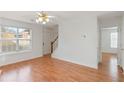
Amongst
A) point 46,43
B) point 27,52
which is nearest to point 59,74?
point 27,52

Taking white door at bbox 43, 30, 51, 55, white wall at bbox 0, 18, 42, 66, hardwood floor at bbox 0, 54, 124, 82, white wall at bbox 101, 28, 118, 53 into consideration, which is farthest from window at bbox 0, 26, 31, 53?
white wall at bbox 101, 28, 118, 53

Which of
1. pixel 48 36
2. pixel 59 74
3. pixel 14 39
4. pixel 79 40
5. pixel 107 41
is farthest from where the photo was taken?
pixel 107 41

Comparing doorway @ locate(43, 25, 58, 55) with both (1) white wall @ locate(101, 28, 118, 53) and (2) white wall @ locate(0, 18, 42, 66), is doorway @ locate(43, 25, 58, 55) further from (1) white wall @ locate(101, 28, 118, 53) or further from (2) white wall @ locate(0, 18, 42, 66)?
(1) white wall @ locate(101, 28, 118, 53)

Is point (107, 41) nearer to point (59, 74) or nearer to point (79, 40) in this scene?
point (79, 40)

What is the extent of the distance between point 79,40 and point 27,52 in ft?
9.73

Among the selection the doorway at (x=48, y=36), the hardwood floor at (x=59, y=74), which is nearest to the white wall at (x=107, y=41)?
the doorway at (x=48, y=36)

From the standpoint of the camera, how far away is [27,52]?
18.8 ft

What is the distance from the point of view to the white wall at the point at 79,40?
13.9 ft

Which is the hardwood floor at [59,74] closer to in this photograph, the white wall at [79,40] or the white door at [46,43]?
the white wall at [79,40]

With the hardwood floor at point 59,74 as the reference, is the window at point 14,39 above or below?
above

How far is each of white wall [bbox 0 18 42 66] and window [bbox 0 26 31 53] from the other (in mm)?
244

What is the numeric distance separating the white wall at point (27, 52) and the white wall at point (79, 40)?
149cm

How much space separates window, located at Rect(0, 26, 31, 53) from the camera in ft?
15.1
